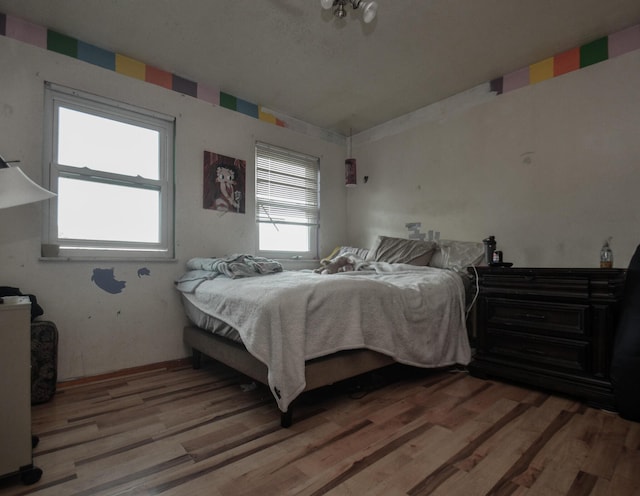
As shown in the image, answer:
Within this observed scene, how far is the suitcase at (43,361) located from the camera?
1.95 metres

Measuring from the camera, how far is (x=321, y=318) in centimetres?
169

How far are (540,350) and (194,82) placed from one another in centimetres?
331

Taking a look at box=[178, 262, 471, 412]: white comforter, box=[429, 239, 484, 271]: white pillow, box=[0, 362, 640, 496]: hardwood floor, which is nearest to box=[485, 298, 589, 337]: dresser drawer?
box=[178, 262, 471, 412]: white comforter

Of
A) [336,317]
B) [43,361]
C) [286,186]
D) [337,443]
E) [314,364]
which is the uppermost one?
[286,186]

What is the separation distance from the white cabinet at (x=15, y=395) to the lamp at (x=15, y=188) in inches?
20.3

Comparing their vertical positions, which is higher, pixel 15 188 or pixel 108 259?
pixel 15 188

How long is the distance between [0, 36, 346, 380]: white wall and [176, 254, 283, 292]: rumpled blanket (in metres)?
0.26

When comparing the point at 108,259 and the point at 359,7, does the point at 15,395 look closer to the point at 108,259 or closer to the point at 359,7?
the point at 108,259

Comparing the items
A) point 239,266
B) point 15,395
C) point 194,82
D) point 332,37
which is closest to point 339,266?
point 239,266

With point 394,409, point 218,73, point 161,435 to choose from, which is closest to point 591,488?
point 394,409

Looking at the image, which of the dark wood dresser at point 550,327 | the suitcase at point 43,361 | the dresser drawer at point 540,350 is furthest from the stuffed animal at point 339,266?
the suitcase at point 43,361

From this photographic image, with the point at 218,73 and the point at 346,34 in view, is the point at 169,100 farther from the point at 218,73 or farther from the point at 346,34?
the point at 346,34

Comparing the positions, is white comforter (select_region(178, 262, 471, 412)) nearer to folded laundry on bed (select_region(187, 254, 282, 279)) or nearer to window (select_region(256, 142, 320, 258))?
folded laundry on bed (select_region(187, 254, 282, 279))

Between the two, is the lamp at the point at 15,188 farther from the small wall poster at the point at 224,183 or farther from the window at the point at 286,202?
the window at the point at 286,202
